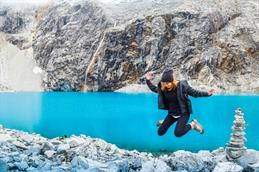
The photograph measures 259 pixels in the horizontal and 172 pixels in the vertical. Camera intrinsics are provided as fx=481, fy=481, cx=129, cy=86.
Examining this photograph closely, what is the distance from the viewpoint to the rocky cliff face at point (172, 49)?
12544 cm

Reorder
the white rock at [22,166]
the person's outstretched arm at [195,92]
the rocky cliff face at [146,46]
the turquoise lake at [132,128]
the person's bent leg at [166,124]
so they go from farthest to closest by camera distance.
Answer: the rocky cliff face at [146,46] → the turquoise lake at [132,128] → the white rock at [22,166] → the person's bent leg at [166,124] → the person's outstretched arm at [195,92]

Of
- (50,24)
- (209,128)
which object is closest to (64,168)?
(209,128)

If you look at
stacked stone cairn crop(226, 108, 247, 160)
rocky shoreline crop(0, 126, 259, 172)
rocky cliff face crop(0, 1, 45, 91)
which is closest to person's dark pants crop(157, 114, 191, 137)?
rocky shoreline crop(0, 126, 259, 172)

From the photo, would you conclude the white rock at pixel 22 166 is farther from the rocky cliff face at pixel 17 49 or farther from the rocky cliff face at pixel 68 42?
the rocky cliff face at pixel 17 49

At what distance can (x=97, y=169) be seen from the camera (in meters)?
14.9

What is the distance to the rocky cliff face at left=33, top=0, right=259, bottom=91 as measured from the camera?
125438 mm

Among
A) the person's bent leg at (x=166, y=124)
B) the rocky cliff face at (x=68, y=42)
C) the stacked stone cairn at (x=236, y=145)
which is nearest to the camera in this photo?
the person's bent leg at (x=166, y=124)

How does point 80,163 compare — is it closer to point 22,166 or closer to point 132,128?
point 22,166

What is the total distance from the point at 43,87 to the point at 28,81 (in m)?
6.32

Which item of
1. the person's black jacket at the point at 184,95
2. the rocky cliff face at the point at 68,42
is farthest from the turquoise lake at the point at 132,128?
the rocky cliff face at the point at 68,42

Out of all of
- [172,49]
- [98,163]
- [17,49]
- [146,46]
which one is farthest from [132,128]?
[17,49]

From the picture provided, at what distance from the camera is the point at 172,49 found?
130000mm

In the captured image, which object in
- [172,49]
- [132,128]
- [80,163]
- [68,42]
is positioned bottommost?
[132,128]

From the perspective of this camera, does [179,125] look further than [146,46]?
No
